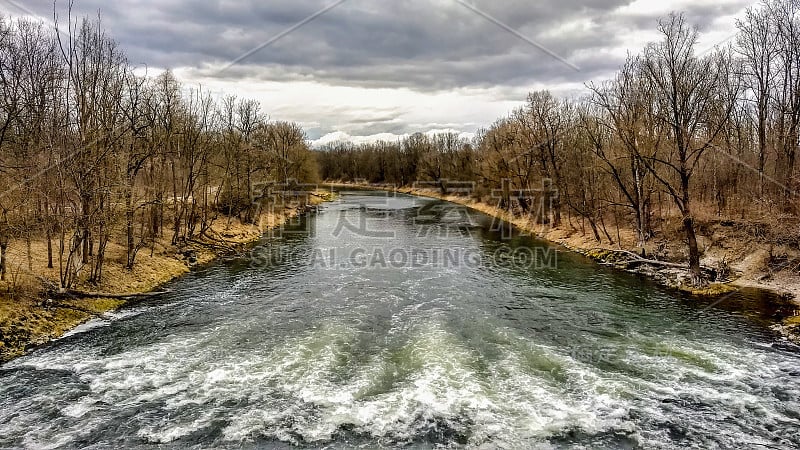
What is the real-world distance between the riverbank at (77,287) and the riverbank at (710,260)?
2689cm

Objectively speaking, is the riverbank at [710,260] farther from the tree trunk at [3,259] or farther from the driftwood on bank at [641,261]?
the tree trunk at [3,259]

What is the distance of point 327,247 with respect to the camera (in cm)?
3647

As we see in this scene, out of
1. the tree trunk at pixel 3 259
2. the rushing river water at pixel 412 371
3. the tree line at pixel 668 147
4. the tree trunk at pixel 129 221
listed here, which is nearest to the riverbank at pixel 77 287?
the tree trunk at pixel 3 259

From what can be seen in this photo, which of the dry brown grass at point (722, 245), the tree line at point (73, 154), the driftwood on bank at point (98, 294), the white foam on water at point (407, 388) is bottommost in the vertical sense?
the white foam on water at point (407, 388)

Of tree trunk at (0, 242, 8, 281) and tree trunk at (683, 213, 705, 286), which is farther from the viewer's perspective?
tree trunk at (683, 213, 705, 286)

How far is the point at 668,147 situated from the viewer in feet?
101

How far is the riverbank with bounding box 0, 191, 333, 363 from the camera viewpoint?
16.6 metres

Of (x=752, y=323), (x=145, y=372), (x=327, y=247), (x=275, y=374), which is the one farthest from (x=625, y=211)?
(x=145, y=372)

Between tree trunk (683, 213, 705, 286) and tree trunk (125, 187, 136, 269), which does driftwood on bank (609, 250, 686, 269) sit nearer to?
tree trunk (683, 213, 705, 286)

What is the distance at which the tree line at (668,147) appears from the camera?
25078 mm

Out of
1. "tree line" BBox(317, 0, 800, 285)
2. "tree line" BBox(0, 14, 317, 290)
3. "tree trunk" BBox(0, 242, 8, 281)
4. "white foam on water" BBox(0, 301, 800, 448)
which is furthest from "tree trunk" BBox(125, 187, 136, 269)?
"tree line" BBox(317, 0, 800, 285)

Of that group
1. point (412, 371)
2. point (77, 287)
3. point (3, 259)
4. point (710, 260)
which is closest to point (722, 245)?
point (710, 260)

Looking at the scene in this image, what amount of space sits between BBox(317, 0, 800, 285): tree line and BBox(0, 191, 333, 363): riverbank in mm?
26393

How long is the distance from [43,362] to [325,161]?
14478 centimetres
